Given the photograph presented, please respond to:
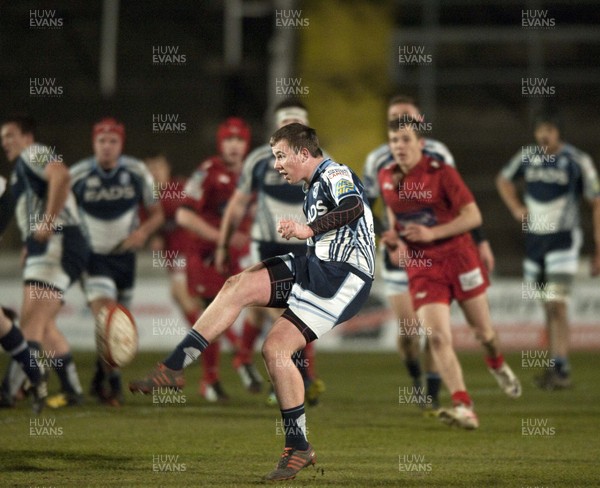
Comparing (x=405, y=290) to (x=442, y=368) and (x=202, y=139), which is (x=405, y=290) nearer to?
(x=442, y=368)

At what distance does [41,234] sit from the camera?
979 centimetres

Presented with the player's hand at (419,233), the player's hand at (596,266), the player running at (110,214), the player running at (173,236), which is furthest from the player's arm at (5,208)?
the player's hand at (596,266)

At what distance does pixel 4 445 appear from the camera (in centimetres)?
788

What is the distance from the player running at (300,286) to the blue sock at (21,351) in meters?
2.89

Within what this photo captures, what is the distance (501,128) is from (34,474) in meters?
16.3

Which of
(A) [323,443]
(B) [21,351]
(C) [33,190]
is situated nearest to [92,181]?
(C) [33,190]

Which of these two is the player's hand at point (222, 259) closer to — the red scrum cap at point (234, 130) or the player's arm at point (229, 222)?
the player's arm at point (229, 222)

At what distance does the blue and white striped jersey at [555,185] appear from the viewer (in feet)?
41.0

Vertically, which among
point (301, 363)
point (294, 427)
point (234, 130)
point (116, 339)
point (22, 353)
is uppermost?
point (234, 130)

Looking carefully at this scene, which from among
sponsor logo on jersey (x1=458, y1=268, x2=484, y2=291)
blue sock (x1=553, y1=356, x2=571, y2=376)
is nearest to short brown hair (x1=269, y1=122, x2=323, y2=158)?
sponsor logo on jersey (x1=458, y1=268, x2=484, y2=291)

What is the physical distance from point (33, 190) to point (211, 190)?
235cm

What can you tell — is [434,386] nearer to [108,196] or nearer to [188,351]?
[108,196]

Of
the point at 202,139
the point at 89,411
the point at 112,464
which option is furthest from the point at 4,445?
the point at 202,139

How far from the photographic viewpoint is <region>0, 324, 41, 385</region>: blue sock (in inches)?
354
